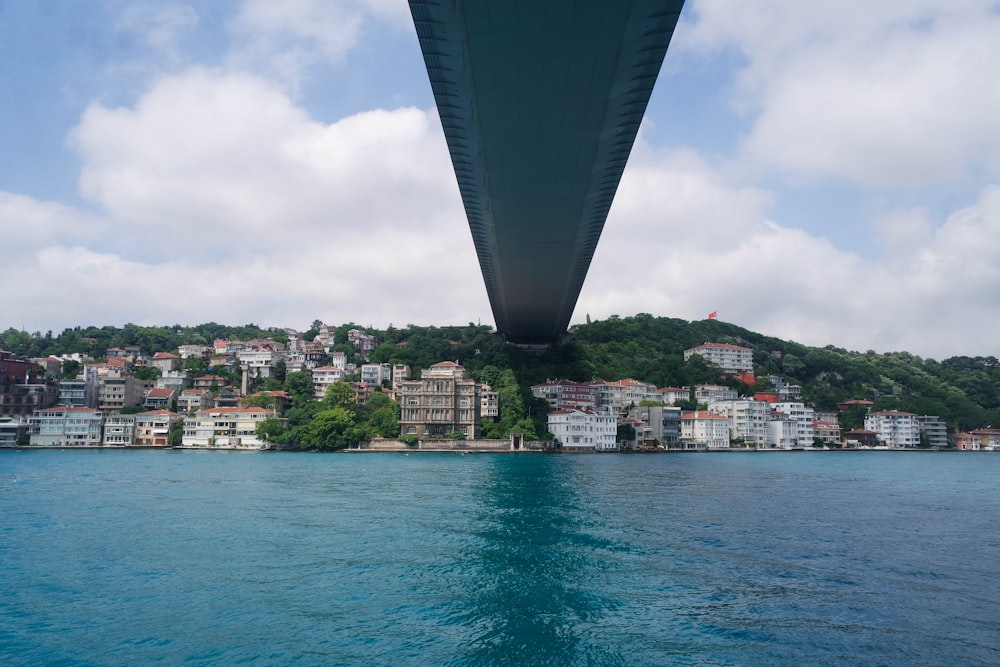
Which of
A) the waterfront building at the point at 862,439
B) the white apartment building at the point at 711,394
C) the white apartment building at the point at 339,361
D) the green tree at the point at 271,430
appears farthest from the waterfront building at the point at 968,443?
the green tree at the point at 271,430

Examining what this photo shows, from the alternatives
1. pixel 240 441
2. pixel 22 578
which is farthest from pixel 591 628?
pixel 240 441

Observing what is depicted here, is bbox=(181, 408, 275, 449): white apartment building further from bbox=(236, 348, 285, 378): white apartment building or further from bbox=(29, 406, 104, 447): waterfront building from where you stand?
bbox=(236, 348, 285, 378): white apartment building

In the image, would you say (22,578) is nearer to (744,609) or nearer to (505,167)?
(744,609)

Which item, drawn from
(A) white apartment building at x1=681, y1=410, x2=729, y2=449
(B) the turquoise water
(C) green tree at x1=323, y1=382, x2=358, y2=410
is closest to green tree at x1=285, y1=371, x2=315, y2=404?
(C) green tree at x1=323, y1=382, x2=358, y2=410

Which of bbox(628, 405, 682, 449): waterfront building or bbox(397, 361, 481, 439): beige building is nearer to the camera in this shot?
bbox(397, 361, 481, 439): beige building

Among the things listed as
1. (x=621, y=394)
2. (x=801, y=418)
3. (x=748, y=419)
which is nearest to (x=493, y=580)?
(x=621, y=394)

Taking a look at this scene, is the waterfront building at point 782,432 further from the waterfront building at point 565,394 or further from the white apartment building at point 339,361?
the white apartment building at point 339,361
